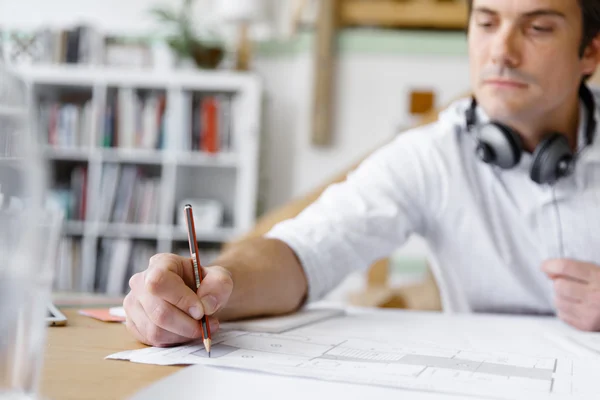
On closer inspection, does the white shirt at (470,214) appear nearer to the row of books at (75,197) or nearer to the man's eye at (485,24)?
the man's eye at (485,24)

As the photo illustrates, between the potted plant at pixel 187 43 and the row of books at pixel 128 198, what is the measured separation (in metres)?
0.68

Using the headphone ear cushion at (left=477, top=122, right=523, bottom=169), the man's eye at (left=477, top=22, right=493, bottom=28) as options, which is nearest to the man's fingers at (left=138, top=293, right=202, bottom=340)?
the headphone ear cushion at (left=477, top=122, right=523, bottom=169)

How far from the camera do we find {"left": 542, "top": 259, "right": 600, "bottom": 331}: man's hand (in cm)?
94

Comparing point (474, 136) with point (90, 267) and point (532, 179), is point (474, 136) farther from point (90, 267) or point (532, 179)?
point (90, 267)

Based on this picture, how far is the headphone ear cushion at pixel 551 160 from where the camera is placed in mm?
1124

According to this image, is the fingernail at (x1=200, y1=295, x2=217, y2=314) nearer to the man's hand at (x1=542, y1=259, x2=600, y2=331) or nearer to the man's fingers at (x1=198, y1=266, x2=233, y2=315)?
the man's fingers at (x1=198, y1=266, x2=233, y2=315)

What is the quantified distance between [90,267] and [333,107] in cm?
155

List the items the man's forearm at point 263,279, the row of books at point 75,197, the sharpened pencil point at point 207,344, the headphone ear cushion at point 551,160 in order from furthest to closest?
1. the row of books at point 75,197
2. the headphone ear cushion at point 551,160
3. the man's forearm at point 263,279
4. the sharpened pencil point at point 207,344

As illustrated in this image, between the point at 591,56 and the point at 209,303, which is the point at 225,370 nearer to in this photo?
the point at 209,303

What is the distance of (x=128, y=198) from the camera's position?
349 centimetres

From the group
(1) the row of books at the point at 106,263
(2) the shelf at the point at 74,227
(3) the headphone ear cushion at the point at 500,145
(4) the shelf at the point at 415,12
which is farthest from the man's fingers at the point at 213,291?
(2) the shelf at the point at 74,227

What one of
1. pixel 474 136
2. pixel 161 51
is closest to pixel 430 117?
pixel 474 136

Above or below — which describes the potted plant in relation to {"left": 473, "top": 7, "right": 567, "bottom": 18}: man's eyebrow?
above

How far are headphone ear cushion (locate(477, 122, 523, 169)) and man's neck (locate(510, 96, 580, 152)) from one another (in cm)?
6
